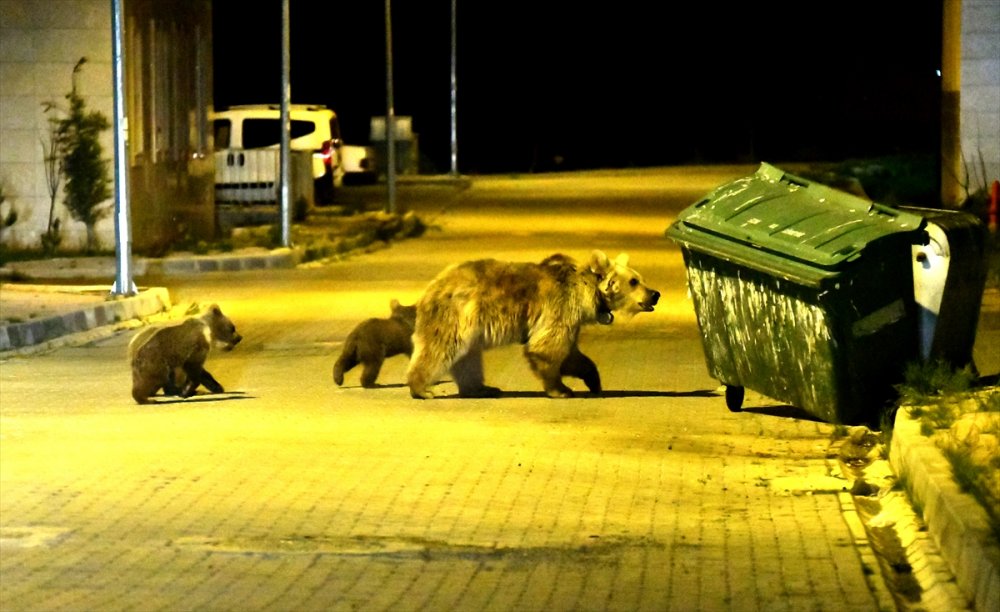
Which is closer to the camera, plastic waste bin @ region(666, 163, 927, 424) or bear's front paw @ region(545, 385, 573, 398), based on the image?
plastic waste bin @ region(666, 163, 927, 424)

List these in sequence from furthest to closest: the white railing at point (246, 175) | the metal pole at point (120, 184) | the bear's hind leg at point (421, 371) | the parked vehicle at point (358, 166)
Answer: the parked vehicle at point (358, 166) → the white railing at point (246, 175) → the metal pole at point (120, 184) → the bear's hind leg at point (421, 371)

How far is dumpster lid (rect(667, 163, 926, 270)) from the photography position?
10797 mm

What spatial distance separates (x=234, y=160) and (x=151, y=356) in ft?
73.5

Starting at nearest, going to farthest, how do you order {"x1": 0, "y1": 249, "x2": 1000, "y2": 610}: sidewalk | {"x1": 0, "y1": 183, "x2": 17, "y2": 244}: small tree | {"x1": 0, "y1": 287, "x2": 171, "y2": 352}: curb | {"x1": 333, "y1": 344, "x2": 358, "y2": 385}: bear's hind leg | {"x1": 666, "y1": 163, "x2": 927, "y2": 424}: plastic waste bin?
{"x1": 0, "y1": 249, "x2": 1000, "y2": 610}: sidewalk → {"x1": 666, "y1": 163, "x2": 927, "y2": 424}: plastic waste bin → {"x1": 333, "y1": 344, "x2": 358, "y2": 385}: bear's hind leg → {"x1": 0, "y1": 287, "x2": 171, "y2": 352}: curb → {"x1": 0, "y1": 183, "x2": 17, "y2": 244}: small tree

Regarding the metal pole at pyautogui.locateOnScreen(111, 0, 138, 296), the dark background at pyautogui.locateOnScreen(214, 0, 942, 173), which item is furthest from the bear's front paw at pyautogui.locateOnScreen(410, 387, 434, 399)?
the dark background at pyautogui.locateOnScreen(214, 0, 942, 173)

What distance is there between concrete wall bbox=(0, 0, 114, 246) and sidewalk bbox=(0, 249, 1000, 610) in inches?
76.8

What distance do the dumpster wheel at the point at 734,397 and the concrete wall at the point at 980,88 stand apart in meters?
16.9

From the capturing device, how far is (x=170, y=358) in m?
12.4

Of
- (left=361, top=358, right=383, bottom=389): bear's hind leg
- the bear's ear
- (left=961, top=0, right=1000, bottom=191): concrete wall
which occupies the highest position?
(left=961, top=0, right=1000, bottom=191): concrete wall

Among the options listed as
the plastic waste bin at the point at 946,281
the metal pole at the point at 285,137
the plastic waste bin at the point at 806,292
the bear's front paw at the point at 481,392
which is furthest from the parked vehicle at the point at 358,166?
the plastic waste bin at the point at 946,281

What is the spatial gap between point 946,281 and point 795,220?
100cm

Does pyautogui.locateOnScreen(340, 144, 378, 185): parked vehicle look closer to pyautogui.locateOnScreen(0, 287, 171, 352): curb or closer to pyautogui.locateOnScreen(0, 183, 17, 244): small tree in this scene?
pyautogui.locateOnScreen(0, 183, 17, 244): small tree

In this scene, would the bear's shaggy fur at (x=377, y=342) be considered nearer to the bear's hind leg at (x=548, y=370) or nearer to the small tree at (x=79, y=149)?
the bear's hind leg at (x=548, y=370)

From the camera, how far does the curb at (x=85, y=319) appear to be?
51.2 ft
